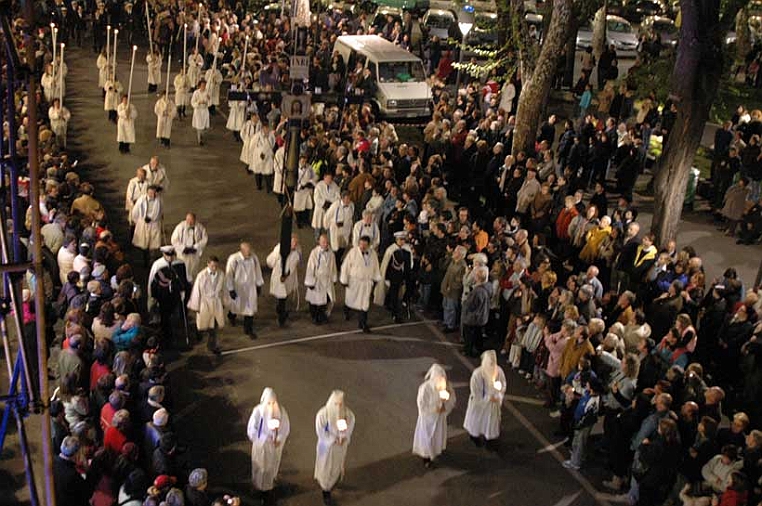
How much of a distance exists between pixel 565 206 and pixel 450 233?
2808mm

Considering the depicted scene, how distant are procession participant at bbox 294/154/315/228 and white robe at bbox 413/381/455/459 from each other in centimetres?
723

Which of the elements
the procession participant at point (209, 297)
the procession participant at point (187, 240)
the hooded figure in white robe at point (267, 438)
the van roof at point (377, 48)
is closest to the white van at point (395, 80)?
the van roof at point (377, 48)

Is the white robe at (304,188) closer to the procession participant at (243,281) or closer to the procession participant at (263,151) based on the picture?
the procession participant at (263,151)

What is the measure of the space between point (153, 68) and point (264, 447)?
1763 cm

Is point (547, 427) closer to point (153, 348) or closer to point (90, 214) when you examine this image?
point (153, 348)

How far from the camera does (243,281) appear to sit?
1424 cm

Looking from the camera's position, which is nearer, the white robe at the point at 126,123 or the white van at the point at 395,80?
the white robe at the point at 126,123

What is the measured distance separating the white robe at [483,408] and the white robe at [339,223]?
5.37m

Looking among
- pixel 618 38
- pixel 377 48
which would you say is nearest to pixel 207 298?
pixel 377 48

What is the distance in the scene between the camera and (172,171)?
21297 mm

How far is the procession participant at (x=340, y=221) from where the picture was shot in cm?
1667

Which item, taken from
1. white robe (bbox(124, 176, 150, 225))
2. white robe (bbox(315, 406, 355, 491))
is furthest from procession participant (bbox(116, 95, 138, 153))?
white robe (bbox(315, 406, 355, 491))

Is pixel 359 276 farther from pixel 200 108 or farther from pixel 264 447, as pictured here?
pixel 200 108

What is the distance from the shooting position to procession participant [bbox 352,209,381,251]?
15609mm
